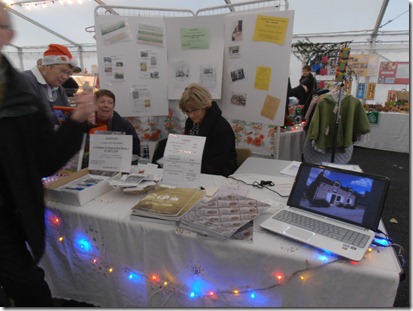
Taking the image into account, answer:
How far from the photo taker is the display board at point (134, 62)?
7.95 feet

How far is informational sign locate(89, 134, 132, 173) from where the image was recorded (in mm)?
1373

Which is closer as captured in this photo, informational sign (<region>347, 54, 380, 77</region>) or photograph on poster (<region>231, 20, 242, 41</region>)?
photograph on poster (<region>231, 20, 242, 41</region>)

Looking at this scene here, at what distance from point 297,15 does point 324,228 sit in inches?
201

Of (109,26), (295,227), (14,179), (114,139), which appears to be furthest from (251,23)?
(14,179)

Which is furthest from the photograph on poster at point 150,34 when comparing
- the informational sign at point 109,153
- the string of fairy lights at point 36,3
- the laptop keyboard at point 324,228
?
the string of fairy lights at point 36,3

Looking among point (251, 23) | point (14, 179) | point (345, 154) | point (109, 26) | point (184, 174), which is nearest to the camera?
point (14, 179)

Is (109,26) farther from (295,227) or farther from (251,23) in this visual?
(295,227)

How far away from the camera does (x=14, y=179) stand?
0.84 m

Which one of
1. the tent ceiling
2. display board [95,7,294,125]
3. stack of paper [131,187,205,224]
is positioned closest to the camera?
stack of paper [131,187,205,224]

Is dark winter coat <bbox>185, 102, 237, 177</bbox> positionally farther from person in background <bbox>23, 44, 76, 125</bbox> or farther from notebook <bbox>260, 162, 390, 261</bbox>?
person in background <bbox>23, 44, 76, 125</bbox>

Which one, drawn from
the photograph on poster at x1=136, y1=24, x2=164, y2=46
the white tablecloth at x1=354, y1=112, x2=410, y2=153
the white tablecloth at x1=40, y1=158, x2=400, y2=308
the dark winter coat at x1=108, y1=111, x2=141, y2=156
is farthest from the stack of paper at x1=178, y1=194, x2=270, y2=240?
the white tablecloth at x1=354, y1=112, x2=410, y2=153

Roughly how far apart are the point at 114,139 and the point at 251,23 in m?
1.51

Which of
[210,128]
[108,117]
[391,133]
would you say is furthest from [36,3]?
[391,133]

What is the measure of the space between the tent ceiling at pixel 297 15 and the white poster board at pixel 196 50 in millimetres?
1872
